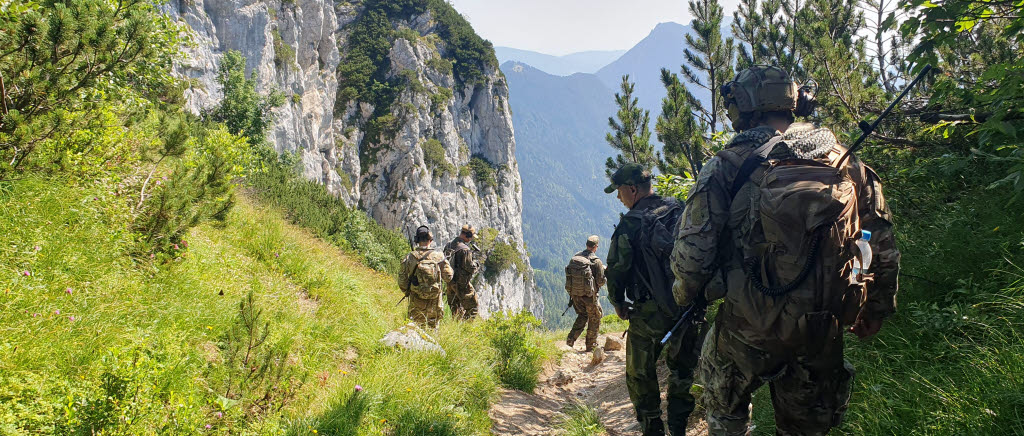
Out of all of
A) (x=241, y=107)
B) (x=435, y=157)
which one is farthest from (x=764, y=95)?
(x=435, y=157)

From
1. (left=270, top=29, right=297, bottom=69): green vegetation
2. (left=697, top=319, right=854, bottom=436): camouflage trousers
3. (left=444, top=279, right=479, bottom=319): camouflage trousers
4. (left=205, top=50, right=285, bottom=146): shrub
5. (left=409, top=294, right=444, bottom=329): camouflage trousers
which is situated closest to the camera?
(left=697, top=319, right=854, bottom=436): camouflage trousers

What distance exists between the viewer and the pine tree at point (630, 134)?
25.2 feet

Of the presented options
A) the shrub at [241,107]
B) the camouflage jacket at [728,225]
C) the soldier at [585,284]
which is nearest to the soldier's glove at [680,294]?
the camouflage jacket at [728,225]

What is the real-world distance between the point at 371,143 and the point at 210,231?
3794 cm

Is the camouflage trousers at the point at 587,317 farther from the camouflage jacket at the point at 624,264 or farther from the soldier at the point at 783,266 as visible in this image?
the soldier at the point at 783,266

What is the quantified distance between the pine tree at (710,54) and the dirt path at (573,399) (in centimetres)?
421

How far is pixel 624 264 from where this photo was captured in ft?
10.7

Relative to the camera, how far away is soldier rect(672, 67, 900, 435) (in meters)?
1.79

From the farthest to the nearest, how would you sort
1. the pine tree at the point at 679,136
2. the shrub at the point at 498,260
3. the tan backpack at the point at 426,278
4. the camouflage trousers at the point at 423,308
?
the shrub at the point at 498,260, the pine tree at the point at 679,136, the camouflage trousers at the point at 423,308, the tan backpack at the point at 426,278

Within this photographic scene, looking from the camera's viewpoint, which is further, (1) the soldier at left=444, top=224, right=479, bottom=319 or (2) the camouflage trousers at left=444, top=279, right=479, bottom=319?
(2) the camouflage trousers at left=444, top=279, right=479, bottom=319

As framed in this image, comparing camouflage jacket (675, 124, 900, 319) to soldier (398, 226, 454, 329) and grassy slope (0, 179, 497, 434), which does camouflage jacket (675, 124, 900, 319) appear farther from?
soldier (398, 226, 454, 329)

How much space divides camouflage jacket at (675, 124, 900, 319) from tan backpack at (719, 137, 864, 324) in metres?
0.10

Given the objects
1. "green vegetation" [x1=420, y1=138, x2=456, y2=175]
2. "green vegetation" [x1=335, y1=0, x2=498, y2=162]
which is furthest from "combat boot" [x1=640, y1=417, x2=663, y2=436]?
"green vegetation" [x1=420, y1=138, x2=456, y2=175]

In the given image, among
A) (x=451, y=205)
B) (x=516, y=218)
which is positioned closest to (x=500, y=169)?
(x=516, y=218)
